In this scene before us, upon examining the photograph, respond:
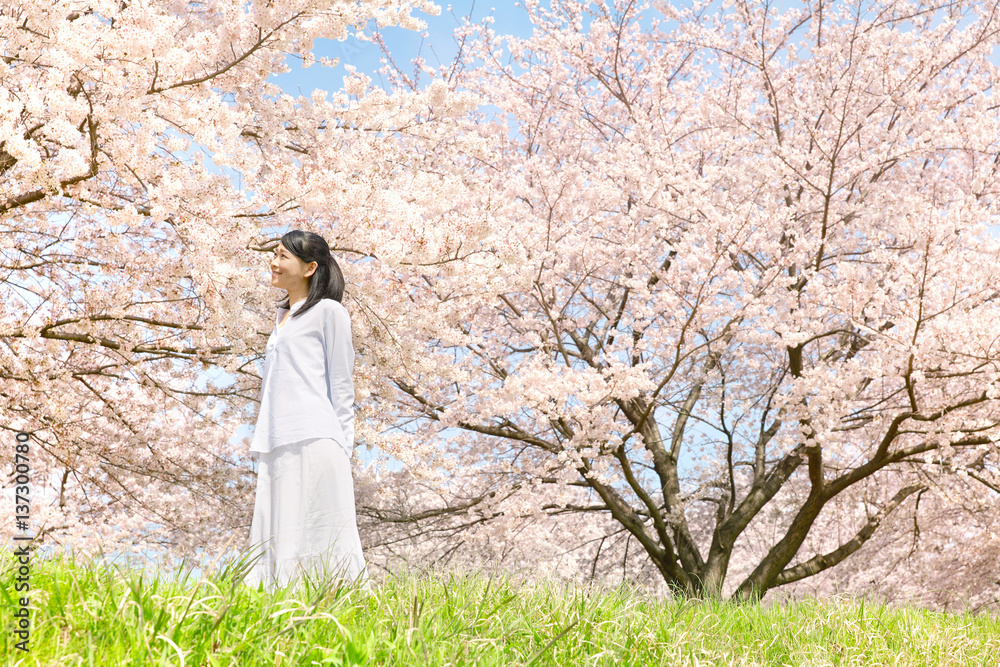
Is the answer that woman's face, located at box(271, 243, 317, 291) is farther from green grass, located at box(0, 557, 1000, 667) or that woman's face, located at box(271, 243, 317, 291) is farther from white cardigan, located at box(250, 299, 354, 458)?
green grass, located at box(0, 557, 1000, 667)

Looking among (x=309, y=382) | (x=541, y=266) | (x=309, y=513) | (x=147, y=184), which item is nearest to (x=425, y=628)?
(x=309, y=513)

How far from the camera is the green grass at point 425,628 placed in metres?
2.12

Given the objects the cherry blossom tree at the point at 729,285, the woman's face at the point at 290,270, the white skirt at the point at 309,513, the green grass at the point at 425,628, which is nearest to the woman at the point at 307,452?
the white skirt at the point at 309,513

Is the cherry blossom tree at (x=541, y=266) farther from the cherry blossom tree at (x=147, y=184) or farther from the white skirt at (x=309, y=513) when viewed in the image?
the white skirt at (x=309, y=513)

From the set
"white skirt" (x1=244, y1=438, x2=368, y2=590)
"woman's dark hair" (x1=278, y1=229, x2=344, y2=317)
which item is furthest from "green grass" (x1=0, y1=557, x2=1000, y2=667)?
"woman's dark hair" (x1=278, y1=229, x2=344, y2=317)

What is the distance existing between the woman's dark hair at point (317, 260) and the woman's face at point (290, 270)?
0.07 ft

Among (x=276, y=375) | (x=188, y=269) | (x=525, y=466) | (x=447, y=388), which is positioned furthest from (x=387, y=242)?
(x=525, y=466)

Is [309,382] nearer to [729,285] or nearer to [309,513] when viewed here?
[309,513]

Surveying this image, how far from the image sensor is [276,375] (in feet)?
11.3

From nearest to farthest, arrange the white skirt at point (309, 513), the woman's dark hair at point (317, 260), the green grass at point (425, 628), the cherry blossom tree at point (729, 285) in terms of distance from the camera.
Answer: the green grass at point (425, 628)
the white skirt at point (309, 513)
the woman's dark hair at point (317, 260)
the cherry blossom tree at point (729, 285)

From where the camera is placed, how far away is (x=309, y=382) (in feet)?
11.2

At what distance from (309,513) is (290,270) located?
1.17 m

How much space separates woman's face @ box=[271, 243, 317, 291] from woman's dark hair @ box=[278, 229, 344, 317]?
0.07 ft

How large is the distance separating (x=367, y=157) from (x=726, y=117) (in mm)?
4885
